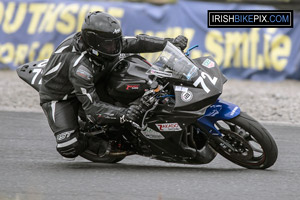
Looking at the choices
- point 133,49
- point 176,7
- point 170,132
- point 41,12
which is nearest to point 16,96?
point 41,12

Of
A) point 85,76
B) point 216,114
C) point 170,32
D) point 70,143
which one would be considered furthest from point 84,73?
point 170,32

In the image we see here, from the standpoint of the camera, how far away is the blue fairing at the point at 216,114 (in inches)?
226

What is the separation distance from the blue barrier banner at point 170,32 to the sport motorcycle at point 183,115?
19.3 feet

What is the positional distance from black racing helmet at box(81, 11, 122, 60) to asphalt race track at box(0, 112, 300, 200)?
1.16 metres

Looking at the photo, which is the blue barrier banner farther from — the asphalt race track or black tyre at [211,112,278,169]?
black tyre at [211,112,278,169]

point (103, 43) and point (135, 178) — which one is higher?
point (103, 43)

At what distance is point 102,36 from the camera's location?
235 inches

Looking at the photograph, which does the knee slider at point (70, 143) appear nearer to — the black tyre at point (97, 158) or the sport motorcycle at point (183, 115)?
the black tyre at point (97, 158)

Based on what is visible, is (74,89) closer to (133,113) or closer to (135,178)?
(133,113)

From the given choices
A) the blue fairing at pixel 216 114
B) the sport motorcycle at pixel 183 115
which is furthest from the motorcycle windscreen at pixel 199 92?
the blue fairing at pixel 216 114

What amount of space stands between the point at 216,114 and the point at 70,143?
1508mm

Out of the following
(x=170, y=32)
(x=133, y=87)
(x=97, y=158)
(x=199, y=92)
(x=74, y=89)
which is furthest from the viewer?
(x=170, y=32)

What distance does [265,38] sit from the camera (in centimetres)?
1198

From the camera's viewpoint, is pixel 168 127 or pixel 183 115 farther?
pixel 168 127
